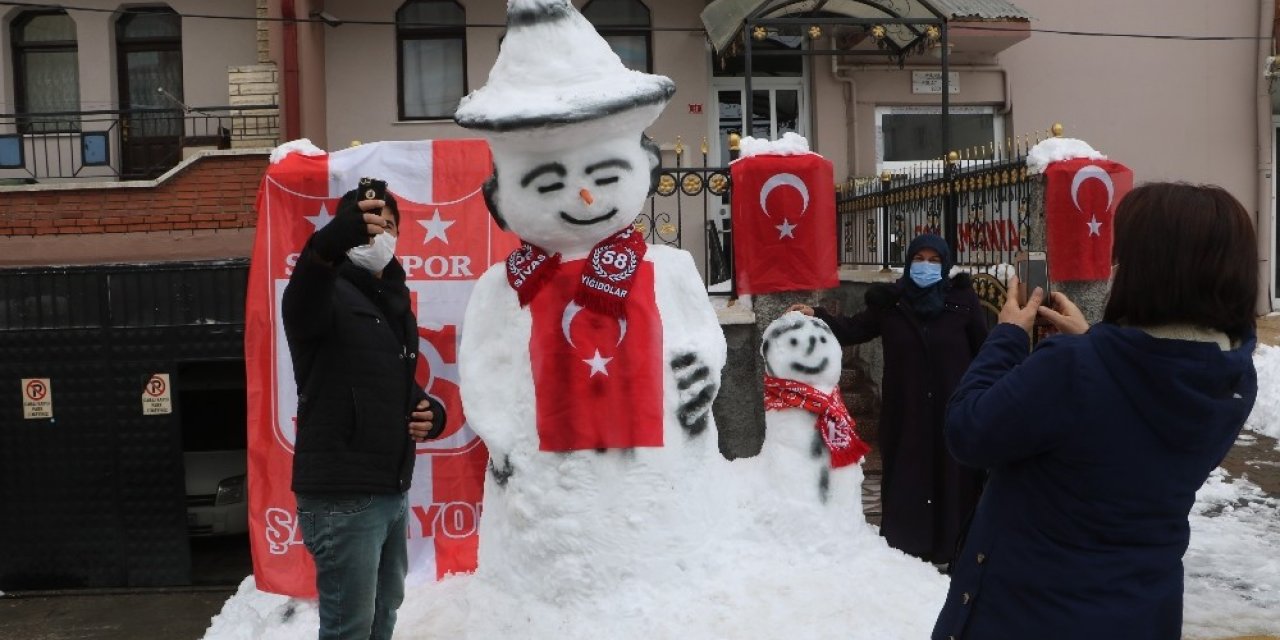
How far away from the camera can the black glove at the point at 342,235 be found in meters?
2.74

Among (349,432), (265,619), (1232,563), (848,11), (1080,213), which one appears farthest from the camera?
(848,11)

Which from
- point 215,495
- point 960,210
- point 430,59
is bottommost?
point 215,495

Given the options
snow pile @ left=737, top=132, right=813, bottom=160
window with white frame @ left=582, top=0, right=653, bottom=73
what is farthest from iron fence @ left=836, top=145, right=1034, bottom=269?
window with white frame @ left=582, top=0, right=653, bottom=73

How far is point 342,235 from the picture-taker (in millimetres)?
2748

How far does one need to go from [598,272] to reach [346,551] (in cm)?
118

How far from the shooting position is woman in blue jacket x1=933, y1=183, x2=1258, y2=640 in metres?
1.99

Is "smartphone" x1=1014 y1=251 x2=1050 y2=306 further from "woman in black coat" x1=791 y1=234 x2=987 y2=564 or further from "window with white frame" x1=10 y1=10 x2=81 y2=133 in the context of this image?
"window with white frame" x1=10 y1=10 x2=81 y2=133

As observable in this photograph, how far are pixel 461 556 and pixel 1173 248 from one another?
11.2ft

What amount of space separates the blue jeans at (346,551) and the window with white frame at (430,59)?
9.70 meters

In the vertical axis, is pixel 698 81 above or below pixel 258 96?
above

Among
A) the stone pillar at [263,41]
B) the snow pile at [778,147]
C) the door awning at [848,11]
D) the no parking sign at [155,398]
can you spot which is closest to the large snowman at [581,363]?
the snow pile at [778,147]

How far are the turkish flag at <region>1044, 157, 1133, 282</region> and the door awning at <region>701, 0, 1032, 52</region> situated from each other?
2.87m

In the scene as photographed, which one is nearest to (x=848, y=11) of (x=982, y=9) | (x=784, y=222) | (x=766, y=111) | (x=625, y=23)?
(x=982, y=9)

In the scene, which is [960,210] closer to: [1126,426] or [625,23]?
[1126,426]
